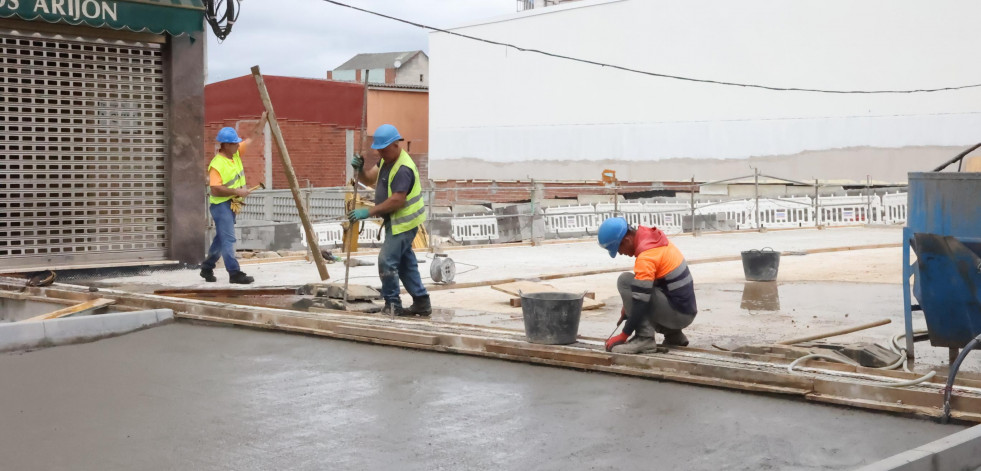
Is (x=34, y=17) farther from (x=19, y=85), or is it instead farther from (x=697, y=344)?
(x=697, y=344)

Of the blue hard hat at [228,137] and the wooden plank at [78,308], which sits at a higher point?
the blue hard hat at [228,137]

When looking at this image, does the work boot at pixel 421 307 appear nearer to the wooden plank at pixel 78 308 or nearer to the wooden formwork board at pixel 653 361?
the wooden formwork board at pixel 653 361

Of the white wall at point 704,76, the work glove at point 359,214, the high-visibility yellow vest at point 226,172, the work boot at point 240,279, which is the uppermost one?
the white wall at point 704,76

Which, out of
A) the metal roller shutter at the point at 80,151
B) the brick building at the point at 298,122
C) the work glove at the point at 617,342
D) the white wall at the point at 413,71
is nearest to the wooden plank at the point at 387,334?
the work glove at the point at 617,342

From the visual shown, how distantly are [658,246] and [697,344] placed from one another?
1247mm

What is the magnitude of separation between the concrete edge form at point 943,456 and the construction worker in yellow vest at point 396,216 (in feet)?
17.9

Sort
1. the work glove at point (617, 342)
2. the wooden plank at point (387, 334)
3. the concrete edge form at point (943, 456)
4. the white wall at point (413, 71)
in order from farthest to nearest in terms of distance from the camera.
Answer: the white wall at point (413, 71)
the wooden plank at point (387, 334)
the work glove at point (617, 342)
the concrete edge form at point (943, 456)

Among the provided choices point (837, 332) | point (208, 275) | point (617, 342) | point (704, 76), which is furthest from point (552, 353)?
point (704, 76)

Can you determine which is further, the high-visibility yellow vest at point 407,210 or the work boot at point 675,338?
the high-visibility yellow vest at point 407,210

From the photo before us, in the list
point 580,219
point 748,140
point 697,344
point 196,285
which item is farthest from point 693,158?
point 697,344

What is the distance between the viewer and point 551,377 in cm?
714

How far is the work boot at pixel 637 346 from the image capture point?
7250mm

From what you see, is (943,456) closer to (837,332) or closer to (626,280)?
(626,280)

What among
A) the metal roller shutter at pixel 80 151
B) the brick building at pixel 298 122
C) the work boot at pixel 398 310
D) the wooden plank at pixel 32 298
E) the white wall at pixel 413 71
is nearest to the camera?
the work boot at pixel 398 310
